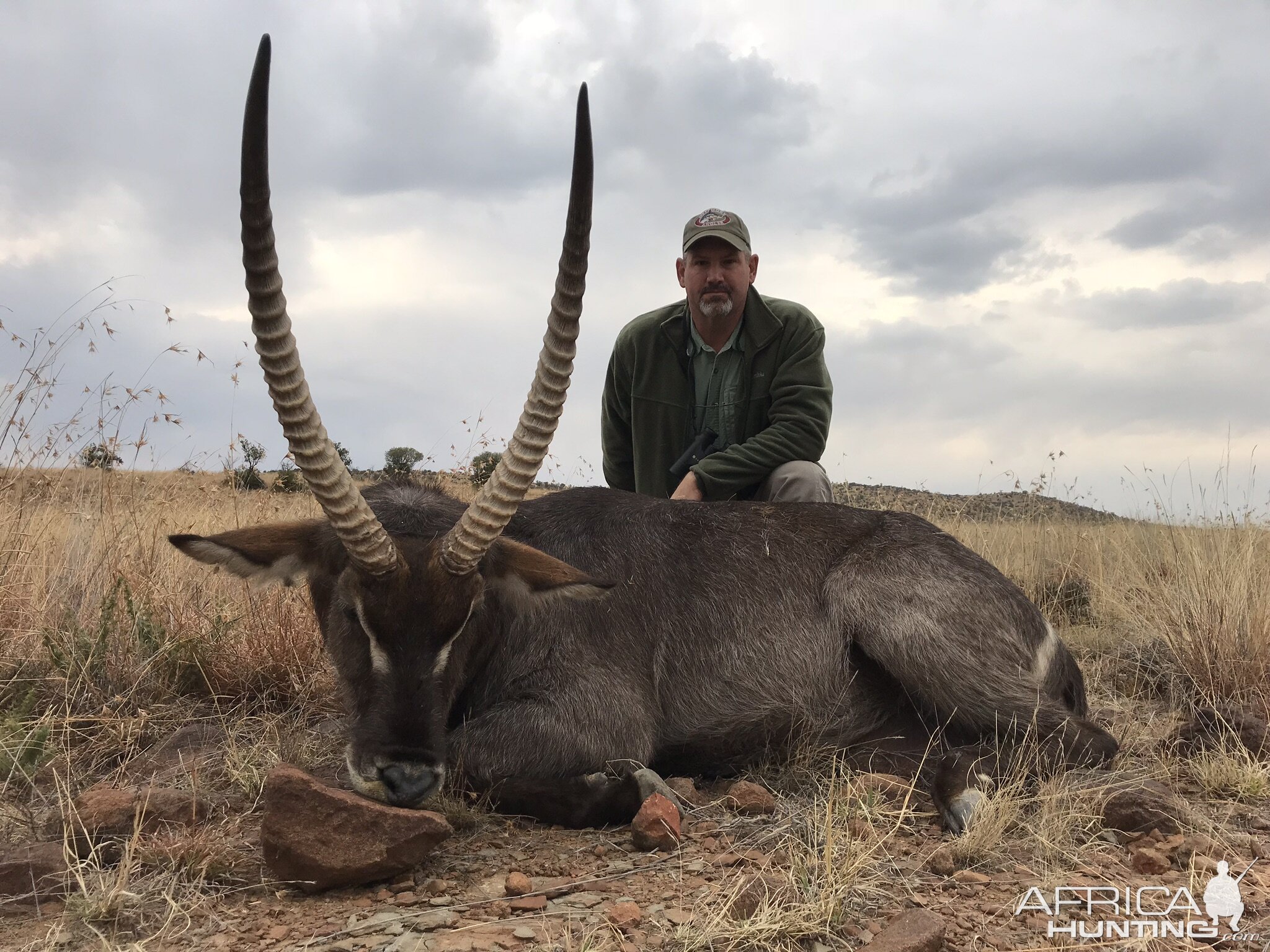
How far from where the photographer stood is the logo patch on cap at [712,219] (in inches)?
285

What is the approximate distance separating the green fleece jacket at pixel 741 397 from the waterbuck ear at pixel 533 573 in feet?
9.54

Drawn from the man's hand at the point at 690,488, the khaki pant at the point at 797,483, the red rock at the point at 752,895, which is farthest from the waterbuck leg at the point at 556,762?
the khaki pant at the point at 797,483

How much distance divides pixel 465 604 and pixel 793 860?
1462mm

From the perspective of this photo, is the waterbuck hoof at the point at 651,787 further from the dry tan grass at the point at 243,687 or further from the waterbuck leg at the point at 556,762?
the dry tan grass at the point at 243,687

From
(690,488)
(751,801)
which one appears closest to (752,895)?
(751,801)

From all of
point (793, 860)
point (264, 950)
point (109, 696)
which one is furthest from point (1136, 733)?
point (109, 696)

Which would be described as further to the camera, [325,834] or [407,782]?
[407,782]

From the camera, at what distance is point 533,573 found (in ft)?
12.7

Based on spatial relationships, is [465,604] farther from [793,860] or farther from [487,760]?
[793,860]

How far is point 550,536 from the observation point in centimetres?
458

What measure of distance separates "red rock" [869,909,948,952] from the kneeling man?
4.10 metres

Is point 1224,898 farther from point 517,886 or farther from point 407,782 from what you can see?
point 407,782

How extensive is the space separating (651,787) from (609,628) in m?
0.86

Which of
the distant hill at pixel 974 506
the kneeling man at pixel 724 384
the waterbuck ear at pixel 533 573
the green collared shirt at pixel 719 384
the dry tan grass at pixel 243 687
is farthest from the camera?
the distant hill at pixel 974 506
